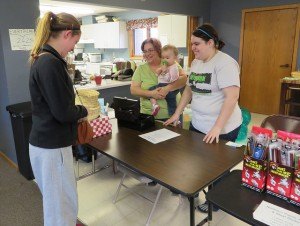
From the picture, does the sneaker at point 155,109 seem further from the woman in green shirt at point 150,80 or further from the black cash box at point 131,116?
the black cash box at point 131,116

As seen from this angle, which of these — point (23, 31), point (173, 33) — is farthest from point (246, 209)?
point (173, 33)

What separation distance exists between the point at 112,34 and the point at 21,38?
4958mm

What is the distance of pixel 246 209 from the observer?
1.08 meters

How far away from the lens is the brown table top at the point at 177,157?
1.34 metres

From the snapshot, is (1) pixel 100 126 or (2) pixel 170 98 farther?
(2) pixel 170 98

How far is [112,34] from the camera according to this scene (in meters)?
7.50

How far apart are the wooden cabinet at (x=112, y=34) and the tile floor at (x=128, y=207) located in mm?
5338

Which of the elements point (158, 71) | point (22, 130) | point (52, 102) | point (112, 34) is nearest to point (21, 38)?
point (22, 130)

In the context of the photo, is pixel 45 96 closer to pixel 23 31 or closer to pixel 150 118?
pixel 150 118

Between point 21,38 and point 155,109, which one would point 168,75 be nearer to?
point 155,109

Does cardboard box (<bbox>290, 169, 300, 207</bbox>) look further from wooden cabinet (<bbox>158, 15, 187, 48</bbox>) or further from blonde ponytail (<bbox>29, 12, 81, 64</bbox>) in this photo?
wooden cabinet (<bbox>158, 15, 187, 48</bbox>)

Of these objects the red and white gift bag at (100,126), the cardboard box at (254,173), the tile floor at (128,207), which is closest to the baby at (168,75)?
the red and white gift bag at (100,126)

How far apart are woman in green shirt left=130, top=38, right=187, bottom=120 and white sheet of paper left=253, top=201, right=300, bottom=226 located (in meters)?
1.40

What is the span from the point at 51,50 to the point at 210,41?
104cm
